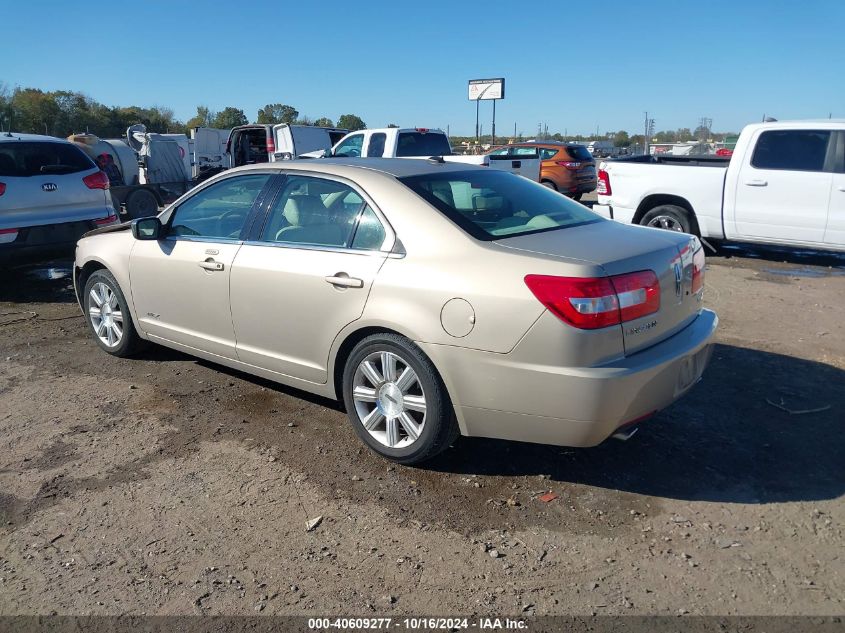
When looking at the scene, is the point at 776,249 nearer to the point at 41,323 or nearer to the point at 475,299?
the point at 475,299

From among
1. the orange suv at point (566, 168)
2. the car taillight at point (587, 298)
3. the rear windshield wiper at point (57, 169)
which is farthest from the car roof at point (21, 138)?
the orange suv at point (566, 168)

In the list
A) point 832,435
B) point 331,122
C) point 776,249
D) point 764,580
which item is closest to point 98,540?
point 764,580

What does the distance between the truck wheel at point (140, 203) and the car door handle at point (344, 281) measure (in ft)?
32.5

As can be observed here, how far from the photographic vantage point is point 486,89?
140 ft

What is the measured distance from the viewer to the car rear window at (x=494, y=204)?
366 cm

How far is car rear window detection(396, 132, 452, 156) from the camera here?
44.0 ft

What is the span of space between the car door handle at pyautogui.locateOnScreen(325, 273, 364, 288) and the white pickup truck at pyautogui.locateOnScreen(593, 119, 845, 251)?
22.9 feet

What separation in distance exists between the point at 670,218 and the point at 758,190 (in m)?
1.15

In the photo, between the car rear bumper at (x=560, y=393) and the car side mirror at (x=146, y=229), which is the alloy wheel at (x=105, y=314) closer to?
the car side mirror at (x=146, y=229)

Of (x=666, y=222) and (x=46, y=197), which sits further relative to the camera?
(x=666, y=222)

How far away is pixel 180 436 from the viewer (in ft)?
13.7

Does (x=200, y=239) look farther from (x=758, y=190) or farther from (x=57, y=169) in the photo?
(x=758, y=190)

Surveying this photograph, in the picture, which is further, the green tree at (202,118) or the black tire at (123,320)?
the green tree at (202,118)

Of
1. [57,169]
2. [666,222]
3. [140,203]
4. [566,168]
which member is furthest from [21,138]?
[566,168]
